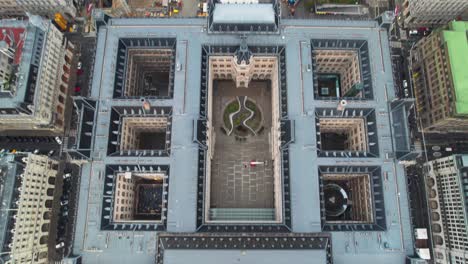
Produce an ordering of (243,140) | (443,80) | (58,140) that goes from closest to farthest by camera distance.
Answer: (443,80) < (58,140) < (243,140)

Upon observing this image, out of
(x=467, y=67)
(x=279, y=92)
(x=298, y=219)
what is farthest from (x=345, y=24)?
(x=298, y=219)

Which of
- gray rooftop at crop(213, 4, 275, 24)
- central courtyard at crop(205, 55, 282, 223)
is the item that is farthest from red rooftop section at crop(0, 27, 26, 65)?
gray rooftop at crop(213, 4, 275, 24)

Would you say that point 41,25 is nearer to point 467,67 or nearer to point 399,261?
point 399,261

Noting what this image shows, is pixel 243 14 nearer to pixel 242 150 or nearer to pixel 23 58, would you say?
pixel 242 150

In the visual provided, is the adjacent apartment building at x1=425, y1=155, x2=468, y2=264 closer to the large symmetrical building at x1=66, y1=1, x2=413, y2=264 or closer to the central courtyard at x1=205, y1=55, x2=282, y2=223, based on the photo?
the large symmetrical building at x1=66, y1=1, x2=413, y2=264

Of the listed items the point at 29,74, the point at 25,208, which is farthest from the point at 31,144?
the point at 25,208

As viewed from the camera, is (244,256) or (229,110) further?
(229,110)
